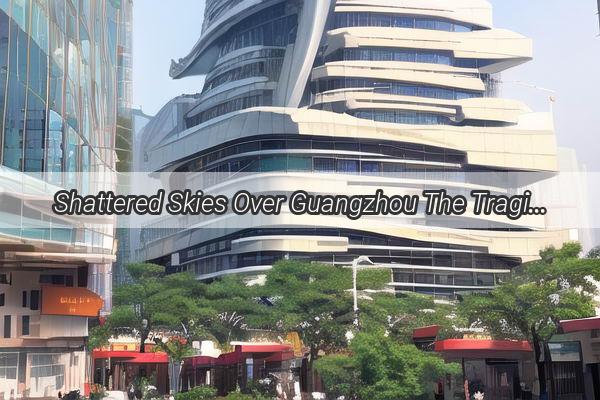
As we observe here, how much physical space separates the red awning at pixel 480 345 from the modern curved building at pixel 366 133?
55.5 metres

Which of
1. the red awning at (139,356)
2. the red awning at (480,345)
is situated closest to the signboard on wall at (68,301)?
the red awning at (480,345)

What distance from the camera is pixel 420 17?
387 ft

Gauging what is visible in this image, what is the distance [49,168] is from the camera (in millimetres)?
32406

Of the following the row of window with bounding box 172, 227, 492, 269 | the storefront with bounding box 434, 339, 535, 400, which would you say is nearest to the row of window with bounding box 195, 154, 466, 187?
the row of window with bounding box 172, 227, 492, 269

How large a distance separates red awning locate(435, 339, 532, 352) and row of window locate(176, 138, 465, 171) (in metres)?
62.9

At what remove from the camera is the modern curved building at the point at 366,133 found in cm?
10656

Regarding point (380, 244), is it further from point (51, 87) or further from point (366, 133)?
point (51, 87)

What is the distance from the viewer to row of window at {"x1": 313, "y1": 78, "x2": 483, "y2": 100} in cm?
11319

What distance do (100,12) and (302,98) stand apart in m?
68.1

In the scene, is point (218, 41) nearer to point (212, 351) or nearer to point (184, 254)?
point (184, 254)

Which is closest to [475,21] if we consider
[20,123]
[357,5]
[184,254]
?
[357,5]

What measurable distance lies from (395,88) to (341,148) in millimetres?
11336

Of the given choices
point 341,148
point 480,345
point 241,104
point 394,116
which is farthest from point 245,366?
point 241,104

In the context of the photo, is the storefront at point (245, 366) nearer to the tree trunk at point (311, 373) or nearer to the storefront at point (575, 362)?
the tree trunk at point (311, 373)
